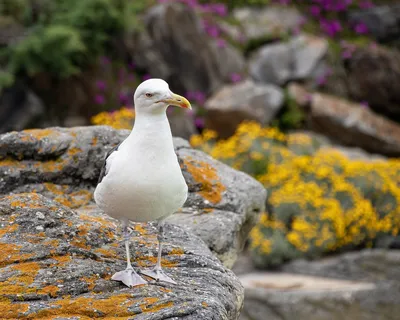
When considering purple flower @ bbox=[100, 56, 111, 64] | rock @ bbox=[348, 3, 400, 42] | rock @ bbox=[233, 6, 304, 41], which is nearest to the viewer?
purple flower @ bbox=[100, 56, 111, 64]

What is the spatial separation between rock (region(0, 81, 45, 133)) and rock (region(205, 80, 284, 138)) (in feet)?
10.4

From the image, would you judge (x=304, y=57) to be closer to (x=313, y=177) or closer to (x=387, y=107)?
(x=387, y=107)

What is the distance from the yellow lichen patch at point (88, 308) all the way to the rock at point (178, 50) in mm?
9414

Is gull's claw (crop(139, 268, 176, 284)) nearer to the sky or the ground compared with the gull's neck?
nearer to the ground

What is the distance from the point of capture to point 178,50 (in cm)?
1210

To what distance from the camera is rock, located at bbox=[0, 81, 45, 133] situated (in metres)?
10.7

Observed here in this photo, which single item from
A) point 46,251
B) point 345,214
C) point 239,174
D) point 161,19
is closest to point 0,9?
point 161,19

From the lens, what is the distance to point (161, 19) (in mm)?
11977

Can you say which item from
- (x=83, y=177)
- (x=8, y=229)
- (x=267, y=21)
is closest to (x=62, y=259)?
(x=8, y=229)

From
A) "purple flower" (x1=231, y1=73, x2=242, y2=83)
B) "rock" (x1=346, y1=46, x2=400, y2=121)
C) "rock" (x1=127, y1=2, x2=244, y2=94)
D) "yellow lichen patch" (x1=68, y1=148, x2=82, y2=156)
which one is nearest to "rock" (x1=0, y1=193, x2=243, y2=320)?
"yellow lichen patch" (x1=68, y1=148, x2=82, y2=156)

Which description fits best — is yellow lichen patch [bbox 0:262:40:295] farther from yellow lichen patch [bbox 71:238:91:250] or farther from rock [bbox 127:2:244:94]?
rock [bbox 127:2:244:94]

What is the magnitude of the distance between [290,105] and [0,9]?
225 inches

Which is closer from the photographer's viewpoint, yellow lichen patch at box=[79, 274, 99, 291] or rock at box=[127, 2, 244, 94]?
yellow lichen patch at box=[79, 274, 99, 291]

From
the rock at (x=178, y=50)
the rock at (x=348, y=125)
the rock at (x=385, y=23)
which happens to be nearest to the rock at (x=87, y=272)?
the rock at (x=178, y=50)
